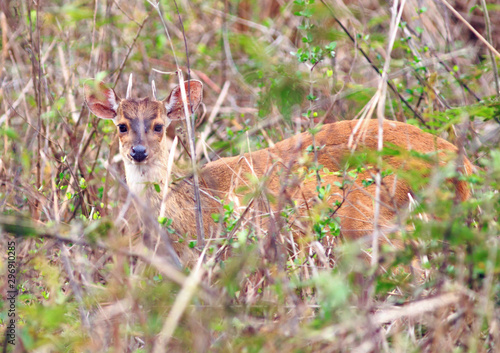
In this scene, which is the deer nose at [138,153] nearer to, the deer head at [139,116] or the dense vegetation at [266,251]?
the deer head at [139,116]

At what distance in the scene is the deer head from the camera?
4.26 metres

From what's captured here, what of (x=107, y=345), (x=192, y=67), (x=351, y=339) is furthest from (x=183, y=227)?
(x=192, y=67)

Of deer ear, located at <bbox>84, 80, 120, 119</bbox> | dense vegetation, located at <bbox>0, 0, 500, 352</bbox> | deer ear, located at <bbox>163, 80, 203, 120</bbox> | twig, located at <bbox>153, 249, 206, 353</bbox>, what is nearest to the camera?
twig, located at <bbox>153, 249, 206, 353</bbox>

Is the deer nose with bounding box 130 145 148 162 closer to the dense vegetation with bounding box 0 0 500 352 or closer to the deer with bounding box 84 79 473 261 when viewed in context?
the deer with bounding box 84 79 473 261

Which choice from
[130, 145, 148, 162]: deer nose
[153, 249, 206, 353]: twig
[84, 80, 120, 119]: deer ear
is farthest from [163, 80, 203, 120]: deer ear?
[153, 249, 206, 353]: twig

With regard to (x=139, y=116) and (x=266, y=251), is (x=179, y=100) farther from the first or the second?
(x=266, y=251)

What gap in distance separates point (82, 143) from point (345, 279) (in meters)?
2.94

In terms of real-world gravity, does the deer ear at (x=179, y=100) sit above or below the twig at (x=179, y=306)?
above

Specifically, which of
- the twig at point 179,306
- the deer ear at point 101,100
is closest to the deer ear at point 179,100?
the deer ear at point 101,100

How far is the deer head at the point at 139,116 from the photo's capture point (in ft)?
14.0

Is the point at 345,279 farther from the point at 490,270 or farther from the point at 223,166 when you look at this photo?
the point at 223,166

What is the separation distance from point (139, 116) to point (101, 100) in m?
0.34

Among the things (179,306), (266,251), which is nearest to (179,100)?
(266,251)

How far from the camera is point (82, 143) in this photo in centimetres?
493
